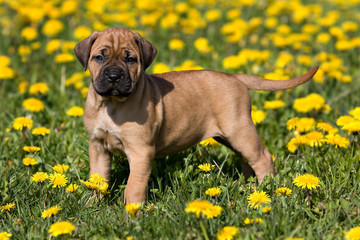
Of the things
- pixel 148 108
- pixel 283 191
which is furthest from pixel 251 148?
pixel 148 108

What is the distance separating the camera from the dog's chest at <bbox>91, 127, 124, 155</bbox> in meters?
4.20

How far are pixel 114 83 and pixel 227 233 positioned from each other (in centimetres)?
143

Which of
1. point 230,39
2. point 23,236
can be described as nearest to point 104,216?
point 23,236

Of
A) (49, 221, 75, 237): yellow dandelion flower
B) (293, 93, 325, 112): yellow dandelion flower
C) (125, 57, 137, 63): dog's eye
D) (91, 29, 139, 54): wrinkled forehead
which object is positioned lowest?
(293, 93, 325, 112): yellow dandelion flower

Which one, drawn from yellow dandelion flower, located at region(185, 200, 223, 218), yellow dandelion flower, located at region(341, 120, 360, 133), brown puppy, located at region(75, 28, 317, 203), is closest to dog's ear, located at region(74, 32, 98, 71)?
brown puppy, located at region(75, 28, 317, 203)

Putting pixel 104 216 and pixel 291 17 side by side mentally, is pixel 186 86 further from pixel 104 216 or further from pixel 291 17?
pixel 291 17

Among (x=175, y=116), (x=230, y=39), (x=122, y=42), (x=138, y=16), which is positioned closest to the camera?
(x=122, y=42)

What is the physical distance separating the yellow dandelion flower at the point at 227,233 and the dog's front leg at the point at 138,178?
3.18 feet

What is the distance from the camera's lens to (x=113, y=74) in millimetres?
3922

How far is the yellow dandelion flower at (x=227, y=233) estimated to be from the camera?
3281 millimetres

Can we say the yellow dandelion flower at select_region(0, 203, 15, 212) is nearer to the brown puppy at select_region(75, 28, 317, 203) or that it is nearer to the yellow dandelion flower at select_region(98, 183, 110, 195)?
the yellow dandelion flower at select_region(98, 183, 110, 195)

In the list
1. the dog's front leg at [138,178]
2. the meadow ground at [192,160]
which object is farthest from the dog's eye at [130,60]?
the meadow ground at [192,160]

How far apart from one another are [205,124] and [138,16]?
5.58 meters

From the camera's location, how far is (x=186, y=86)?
4.65 metres
